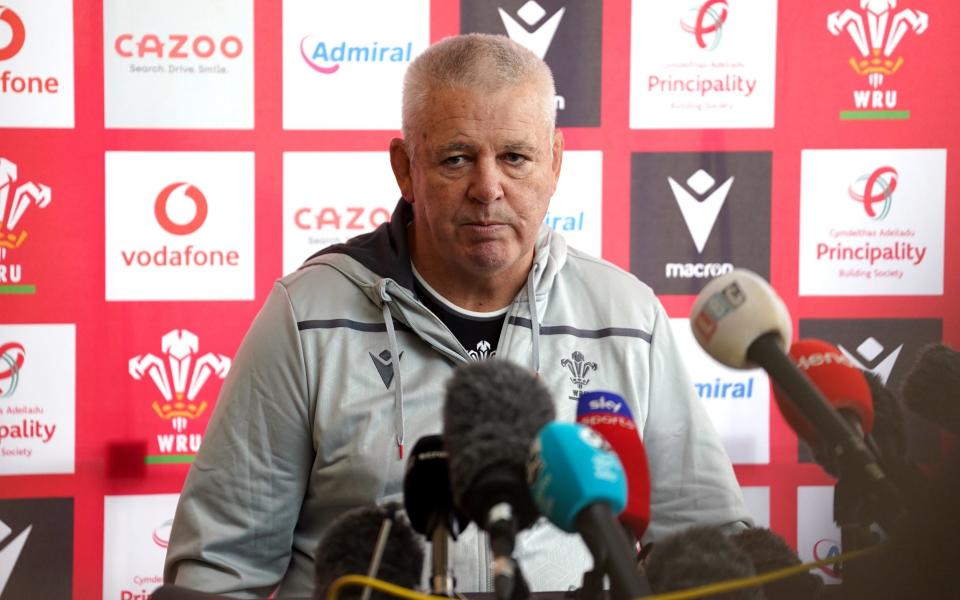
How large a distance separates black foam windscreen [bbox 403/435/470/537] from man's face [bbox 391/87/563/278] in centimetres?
79

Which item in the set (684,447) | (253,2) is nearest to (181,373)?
(253,2)

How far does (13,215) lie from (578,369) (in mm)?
1583

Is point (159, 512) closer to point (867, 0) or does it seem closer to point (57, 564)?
point (57, 564)

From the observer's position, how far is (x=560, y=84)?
255 centimetres

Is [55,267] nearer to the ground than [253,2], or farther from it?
nearer to the ground

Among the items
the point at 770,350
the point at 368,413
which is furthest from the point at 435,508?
the point at 368,413

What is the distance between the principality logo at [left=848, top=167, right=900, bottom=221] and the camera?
8.54ft

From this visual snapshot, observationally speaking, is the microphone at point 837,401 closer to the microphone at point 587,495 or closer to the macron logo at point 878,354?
the microphone at point 587,495

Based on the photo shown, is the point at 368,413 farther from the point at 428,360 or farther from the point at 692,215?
the point at 692,215

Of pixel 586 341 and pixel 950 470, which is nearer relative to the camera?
pixel 950 470

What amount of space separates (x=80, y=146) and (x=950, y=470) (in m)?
2.31

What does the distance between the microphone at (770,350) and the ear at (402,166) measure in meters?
0.90

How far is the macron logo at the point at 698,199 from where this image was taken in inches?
101

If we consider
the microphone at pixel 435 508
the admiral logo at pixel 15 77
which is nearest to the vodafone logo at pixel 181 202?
the admiral logo at pixel 15 77
